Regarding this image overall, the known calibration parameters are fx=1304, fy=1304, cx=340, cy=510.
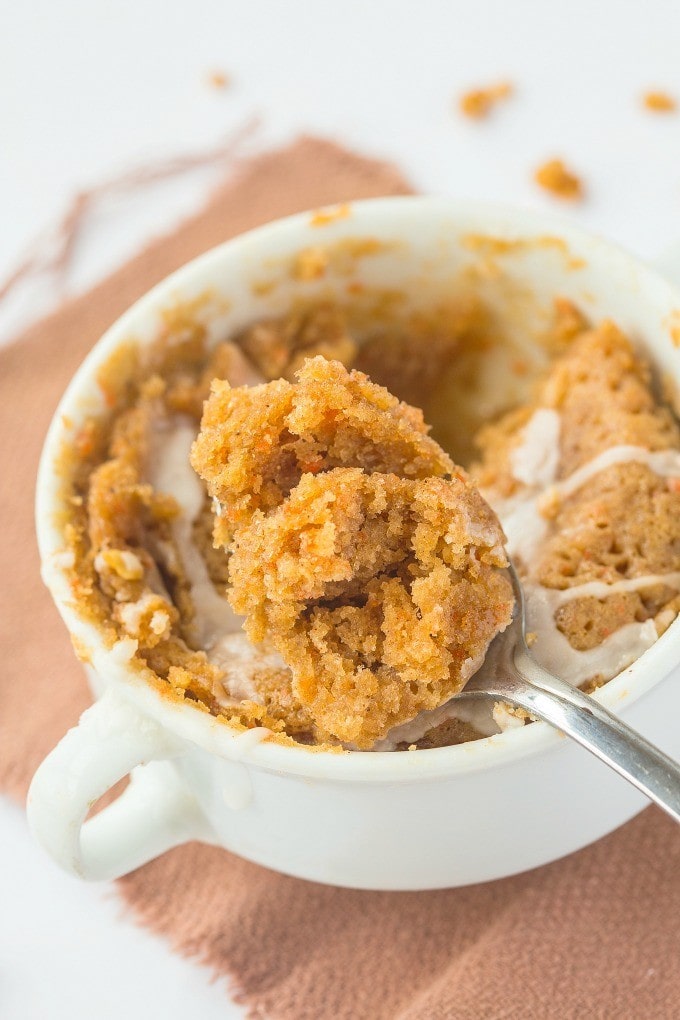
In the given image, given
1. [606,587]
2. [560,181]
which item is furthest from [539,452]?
[560,181]

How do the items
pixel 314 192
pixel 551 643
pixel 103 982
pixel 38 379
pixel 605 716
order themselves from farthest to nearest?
pixel 314 192, pixel 38 379, pixel 103 982, pixel 551 643, pixel 605 716

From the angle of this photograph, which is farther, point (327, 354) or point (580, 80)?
point (580, 80)

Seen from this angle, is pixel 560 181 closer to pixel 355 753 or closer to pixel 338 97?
pixel 338 97

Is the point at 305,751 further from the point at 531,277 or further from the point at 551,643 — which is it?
the point at 531,277

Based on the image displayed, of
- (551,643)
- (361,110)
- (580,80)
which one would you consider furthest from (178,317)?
(580,80)

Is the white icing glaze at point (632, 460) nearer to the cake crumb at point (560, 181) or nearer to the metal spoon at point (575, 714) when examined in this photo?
the metal spoon at point (575, 714)

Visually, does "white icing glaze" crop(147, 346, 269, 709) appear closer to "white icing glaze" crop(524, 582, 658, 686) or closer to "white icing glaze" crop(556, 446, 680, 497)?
"white icing glaze" crop(524, 582, 658, 686)

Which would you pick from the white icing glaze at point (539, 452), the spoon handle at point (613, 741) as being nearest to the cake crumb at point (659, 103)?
the white icing glaze at point (539, 452)
